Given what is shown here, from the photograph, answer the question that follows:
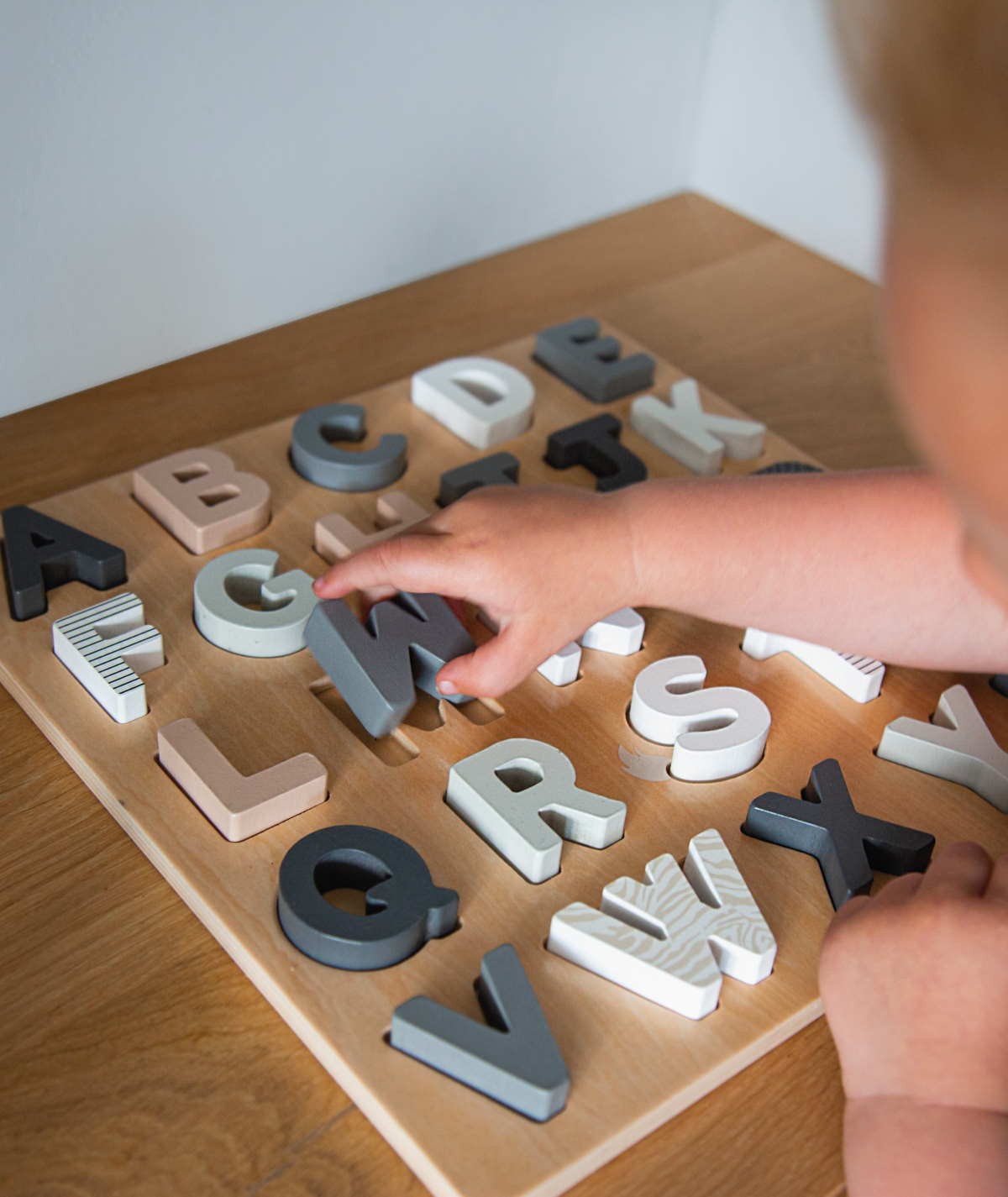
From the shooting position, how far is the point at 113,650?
2.25 feet

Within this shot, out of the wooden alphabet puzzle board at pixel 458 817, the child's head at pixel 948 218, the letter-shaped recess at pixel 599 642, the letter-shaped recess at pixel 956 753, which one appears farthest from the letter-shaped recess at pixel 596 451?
the child's head at pixel 948 218

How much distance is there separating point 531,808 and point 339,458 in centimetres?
28

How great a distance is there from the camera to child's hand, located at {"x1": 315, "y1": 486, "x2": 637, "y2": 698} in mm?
680

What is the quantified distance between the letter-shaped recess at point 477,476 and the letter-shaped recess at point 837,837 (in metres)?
0.26

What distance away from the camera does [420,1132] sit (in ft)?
1.69

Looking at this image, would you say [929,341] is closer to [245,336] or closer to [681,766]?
[681,766]

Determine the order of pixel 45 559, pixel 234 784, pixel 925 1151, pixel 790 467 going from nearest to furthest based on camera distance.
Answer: pixel 925 1151 < pixel 234 784 < pixel 45 559 < pixel 790 467

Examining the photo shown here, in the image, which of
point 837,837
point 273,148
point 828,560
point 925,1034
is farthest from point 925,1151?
point 273,148

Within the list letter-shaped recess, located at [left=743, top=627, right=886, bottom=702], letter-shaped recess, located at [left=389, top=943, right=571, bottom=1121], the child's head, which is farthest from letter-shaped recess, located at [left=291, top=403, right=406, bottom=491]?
the child's head

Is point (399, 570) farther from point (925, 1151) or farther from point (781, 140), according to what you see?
point (781, 140)

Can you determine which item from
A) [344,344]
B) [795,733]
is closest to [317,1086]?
[795,733]

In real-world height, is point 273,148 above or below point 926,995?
above

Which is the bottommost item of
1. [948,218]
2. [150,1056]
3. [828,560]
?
[150,1056]

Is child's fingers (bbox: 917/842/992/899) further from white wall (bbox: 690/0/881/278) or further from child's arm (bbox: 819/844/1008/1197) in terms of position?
white wall (bbox: 690/0/881/278)
